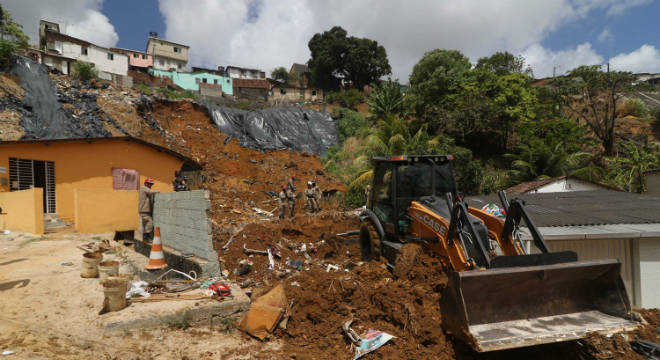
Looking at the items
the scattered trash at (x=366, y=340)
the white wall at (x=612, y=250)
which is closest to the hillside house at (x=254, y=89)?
the white wall at (x=612, y=250)

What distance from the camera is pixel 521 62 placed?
28641 millimetres

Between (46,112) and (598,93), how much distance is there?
102 ft

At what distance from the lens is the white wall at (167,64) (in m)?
49.9

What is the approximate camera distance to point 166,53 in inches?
1992

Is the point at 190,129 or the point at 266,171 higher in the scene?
the point at 190,129

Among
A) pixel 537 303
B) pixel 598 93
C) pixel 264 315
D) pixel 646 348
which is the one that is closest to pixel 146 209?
pixel 264 315

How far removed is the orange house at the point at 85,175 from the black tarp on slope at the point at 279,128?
329 inches

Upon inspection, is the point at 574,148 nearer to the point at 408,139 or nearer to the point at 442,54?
the point at 408,139

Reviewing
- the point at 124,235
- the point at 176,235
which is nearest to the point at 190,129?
the point at 124,235

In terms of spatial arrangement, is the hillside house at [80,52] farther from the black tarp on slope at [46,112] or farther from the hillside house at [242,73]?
the black tarp on slope at [46,112]

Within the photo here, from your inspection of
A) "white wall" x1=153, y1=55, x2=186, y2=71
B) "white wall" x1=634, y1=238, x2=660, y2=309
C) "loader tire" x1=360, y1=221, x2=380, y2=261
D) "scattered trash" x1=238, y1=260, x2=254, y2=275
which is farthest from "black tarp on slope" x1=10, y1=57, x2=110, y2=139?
"white wall" x1=153, y1=55, x2=186, y2=71

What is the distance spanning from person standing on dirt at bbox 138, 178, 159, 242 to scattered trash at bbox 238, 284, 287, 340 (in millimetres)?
5451

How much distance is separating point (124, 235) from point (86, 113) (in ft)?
31.7

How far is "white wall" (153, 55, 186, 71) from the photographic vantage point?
1964 inches
